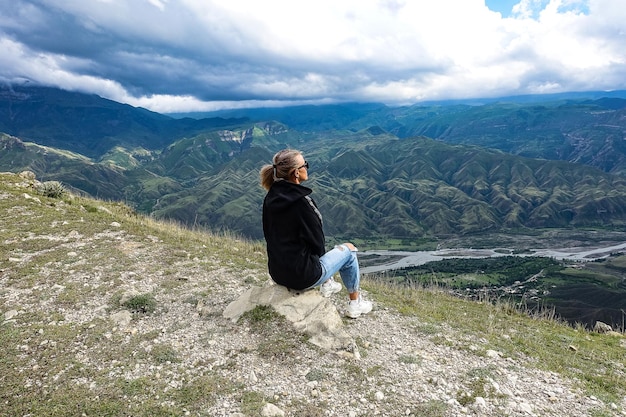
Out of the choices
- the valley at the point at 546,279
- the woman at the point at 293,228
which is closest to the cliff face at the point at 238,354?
the woman at the point at 293,228

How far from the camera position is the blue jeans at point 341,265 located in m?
7.73

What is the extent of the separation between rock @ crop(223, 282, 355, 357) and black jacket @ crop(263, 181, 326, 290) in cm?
72

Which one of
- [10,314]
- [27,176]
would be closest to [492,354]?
[10,314]

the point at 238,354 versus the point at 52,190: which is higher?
the point at 52,190

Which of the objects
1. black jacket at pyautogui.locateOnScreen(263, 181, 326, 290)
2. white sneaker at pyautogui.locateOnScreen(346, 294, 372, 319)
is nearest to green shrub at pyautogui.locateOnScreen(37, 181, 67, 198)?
black jacket at pyautogui.locateOnScreen(263, 181, 326, 290)

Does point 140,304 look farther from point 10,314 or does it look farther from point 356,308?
point 356,308

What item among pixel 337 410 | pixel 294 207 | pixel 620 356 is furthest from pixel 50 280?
pixel 620 356

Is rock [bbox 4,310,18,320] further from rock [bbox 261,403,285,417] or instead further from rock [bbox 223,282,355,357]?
rock [bbox 261,403,285,417]

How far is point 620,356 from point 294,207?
9.51m

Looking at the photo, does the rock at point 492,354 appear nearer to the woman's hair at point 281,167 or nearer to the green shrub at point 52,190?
the woman's hair at point 281,167

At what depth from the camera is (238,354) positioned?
6980mm

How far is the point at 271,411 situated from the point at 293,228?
128 inches

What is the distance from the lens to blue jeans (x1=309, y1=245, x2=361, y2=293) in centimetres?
773

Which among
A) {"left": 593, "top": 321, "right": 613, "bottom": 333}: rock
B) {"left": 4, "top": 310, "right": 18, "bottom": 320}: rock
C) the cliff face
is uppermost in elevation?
{"left": 4, "top": 310, "right": 18, "bottom": 320}: rock
